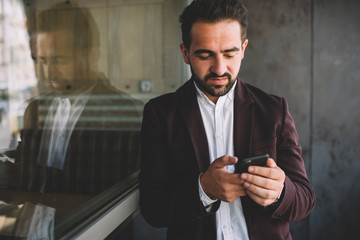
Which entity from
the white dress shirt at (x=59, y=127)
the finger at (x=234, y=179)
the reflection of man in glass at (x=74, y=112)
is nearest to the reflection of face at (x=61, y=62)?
the reflection of man in glass at (x=74, y=112)

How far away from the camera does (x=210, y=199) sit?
1.01 m

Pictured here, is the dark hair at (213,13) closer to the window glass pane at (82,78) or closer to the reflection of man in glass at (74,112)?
the window glass pane at (82,78)

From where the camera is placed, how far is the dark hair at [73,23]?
2.88m

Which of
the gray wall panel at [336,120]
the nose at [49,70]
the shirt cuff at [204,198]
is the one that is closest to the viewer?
the shirt cuff at [204,198]

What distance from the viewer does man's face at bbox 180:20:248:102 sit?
1068mm

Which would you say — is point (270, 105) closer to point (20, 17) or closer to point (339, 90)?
point (339, 90)

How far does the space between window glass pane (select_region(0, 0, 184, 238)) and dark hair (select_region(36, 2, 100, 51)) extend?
11 mm

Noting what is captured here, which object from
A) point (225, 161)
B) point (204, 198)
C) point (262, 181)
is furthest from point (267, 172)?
point (204, 198)

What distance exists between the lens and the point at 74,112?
110 inches

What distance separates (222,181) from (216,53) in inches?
19.7

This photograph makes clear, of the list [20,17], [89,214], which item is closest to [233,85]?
[89,214]

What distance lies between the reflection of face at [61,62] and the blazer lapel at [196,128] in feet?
6.53

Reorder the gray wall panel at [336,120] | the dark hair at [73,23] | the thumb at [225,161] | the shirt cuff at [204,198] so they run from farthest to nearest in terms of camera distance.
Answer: the dark hair at [73,23]
the gray wall panel at [336,120]
the shirt cuff at [204,198]
the thumb at [225,161]

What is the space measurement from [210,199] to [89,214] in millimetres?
564
